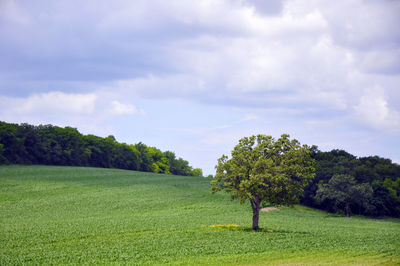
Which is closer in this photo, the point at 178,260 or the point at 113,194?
the point at 178,260

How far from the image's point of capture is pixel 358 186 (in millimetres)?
88250

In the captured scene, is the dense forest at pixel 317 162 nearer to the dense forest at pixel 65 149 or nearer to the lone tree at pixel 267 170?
the dense forest at pixel 65 149

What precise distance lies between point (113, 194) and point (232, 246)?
48455 millimetres

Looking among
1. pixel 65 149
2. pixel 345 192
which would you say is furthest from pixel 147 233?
pixel 65 149

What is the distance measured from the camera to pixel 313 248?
109 ft

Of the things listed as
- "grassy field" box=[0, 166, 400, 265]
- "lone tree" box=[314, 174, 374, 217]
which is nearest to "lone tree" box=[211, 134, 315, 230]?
"grassy field" box=[0, 166, 400, 265]

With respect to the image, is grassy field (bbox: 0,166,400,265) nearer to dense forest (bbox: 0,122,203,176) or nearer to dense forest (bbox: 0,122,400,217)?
dense forest (bbox: 0,122,400,217)

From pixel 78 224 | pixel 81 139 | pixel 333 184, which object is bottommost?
pixel 78 224

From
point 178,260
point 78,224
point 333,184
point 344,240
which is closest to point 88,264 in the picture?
point 178,260

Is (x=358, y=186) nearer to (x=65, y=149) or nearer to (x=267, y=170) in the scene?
(x=267, y=170)

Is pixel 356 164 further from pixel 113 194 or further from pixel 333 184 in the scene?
pixel 113 194

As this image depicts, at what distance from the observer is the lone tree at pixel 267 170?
43406mm

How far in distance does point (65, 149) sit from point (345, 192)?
88.9 metres

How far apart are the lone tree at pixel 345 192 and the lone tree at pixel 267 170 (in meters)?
46.6
